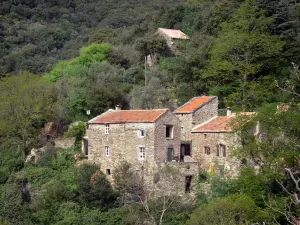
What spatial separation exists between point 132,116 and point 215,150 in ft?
19.9

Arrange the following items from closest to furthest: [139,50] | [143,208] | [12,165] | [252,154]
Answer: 1. [252,154]
2. [143,208]
3. [12,165]
4. [139,50]

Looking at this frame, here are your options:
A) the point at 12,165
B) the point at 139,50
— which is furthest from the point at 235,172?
the point at 139,50

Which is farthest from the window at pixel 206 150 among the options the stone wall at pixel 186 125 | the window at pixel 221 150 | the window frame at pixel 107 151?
the window frame at pixel 107 151

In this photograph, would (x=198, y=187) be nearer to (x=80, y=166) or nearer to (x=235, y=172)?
(x=235, y=172)

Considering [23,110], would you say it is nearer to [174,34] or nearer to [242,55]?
[242,55]

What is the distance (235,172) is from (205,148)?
3212 mm

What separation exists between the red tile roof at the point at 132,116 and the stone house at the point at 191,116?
8.45 ft

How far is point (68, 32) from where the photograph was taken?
91250 mm

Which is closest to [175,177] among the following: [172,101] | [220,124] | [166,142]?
[166,142]

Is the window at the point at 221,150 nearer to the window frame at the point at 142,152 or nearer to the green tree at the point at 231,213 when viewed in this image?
the window frame at the point at 142,152

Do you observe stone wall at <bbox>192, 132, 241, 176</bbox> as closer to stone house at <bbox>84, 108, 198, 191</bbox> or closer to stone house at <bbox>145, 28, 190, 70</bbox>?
stone house at <bbox>84, 108, 198, 191</bbox>

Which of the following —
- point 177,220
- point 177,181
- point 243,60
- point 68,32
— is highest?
point 68,32

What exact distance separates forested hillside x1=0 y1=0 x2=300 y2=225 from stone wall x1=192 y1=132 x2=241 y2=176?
106cm

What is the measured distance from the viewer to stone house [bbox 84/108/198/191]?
125 feet
